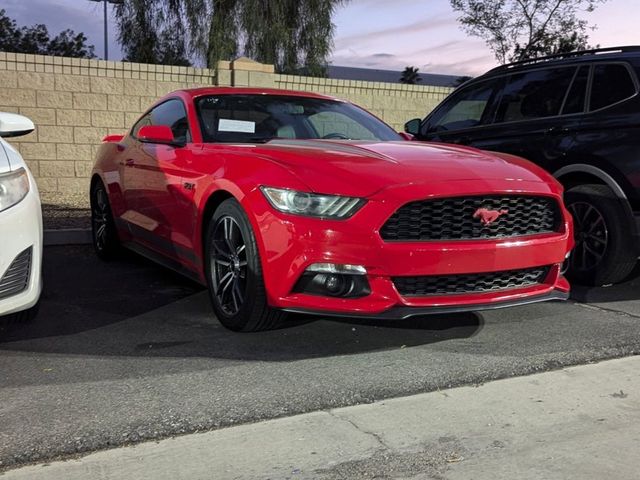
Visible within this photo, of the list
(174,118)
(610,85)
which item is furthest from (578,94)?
(174,118)

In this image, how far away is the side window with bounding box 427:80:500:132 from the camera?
6.42 meters

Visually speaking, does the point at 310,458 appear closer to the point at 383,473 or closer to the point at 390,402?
the point at 383,473

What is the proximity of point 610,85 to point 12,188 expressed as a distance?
14.9ft

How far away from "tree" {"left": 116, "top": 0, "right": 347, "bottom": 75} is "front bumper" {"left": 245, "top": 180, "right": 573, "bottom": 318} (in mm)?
14485

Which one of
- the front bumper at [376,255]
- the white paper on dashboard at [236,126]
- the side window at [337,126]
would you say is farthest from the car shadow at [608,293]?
the white paper on dashboard at [236,126]

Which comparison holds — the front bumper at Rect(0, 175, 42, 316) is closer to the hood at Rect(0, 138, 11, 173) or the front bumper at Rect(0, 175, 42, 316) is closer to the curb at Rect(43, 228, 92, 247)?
the hood at Rect(0, 138, 11, 173)

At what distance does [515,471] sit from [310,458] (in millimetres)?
816

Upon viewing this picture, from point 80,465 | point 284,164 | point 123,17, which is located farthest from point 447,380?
point 123,17

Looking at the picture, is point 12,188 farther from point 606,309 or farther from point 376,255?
point 606,309

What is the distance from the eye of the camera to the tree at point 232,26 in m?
17.3

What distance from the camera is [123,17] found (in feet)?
58.5

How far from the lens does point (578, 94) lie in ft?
18.0

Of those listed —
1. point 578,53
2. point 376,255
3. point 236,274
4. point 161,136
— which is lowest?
point 236,274

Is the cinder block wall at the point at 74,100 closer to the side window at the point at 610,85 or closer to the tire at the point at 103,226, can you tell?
the tire at the point at 103,226
